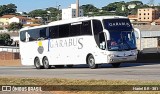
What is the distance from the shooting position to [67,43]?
2966 centimetres

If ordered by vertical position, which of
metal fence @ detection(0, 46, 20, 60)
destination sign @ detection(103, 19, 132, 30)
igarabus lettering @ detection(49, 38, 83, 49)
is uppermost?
destination sign @ detection(103, 19, 132, 30)

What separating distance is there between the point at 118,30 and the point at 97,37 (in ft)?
4.28

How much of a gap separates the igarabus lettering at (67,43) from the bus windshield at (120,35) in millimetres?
→ 2452

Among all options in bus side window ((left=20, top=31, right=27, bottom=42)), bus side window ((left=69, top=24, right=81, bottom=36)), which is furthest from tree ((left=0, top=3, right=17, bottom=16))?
bus side window ((left=69, top=24, right=81, bottom=36))

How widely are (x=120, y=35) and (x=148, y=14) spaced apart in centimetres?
11809

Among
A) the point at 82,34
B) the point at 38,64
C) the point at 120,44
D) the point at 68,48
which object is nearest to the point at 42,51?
the point at 38,64

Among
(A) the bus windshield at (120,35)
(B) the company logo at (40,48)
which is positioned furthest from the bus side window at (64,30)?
(A) the bus windshield at (120,35)

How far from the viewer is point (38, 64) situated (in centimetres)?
3341

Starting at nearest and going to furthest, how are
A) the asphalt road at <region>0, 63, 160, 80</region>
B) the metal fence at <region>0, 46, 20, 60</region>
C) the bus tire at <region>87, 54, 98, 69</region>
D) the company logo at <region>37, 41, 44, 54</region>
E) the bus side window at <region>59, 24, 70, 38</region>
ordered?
the asphalt road at <region>0, 63, 160, 80</region> → the bus tire at <region>87, 54, 98, 69</region> → the bus side window at <region>59, 24, 70, 38</region> → the company logo at <region>37, 41, 44, 54</region> → the metal fence at <region>0, 46, 20, 60</region>

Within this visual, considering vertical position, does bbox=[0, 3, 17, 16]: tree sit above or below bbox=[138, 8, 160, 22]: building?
above

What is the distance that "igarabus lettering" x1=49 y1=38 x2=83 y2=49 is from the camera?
93.0ft

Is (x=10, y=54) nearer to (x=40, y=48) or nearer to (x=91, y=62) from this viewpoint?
(x=40, y=48)

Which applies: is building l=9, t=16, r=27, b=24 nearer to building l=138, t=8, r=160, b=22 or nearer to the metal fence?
building l=138, t=8, r=160, b=22

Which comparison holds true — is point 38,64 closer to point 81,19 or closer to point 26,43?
point 26,43
